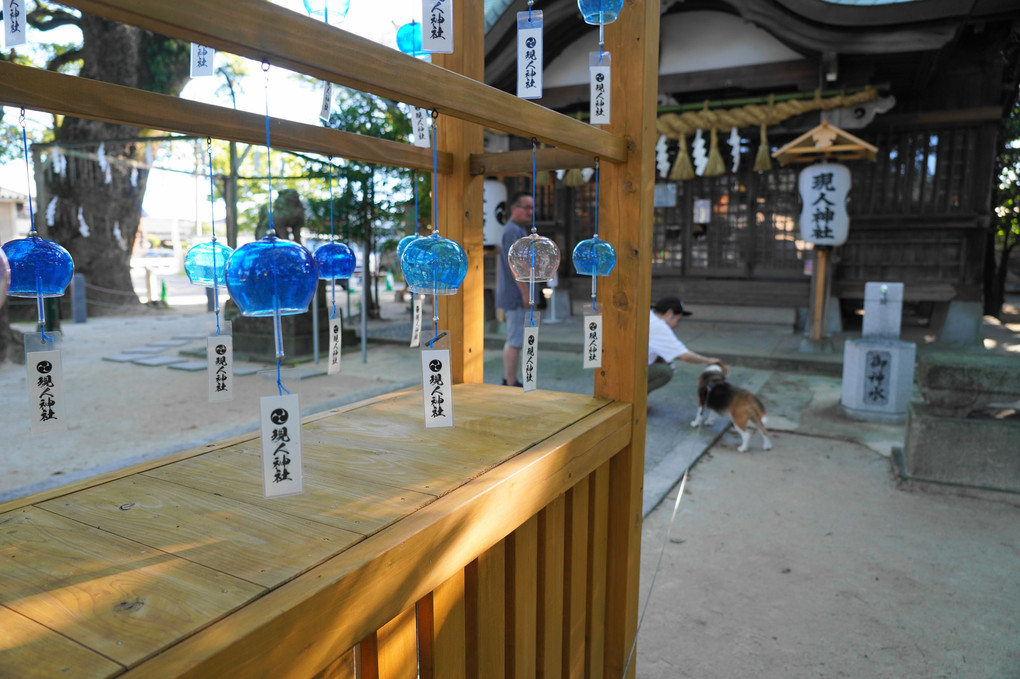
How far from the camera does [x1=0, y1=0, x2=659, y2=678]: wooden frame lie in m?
0.93

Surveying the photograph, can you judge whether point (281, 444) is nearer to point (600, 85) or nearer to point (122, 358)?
point (600, 85)

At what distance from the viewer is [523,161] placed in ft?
7.39

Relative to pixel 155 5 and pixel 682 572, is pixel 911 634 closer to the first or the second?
pixel 682 572

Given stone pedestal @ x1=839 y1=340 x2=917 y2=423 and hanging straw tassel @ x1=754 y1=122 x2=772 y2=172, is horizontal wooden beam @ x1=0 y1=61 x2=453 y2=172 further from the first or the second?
hanging straw tassel @ x1=754 y1=122 x2=772 y2=172

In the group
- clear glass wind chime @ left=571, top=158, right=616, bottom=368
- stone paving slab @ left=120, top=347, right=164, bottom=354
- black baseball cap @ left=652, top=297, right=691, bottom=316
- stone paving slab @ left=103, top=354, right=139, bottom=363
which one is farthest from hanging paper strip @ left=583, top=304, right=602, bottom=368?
stone paving slab @ left=120, top=347, right=164, bottom=354

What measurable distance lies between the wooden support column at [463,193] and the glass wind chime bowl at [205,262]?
0.80 metres

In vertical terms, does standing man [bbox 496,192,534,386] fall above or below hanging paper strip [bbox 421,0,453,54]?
below

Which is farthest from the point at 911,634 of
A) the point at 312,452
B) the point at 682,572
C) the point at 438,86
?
the point at 438,86

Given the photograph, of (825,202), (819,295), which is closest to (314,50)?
(825,202)

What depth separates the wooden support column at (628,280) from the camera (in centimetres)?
200

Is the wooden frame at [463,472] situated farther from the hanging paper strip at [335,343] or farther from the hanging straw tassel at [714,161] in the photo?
the hanging straw tassel at [714,161]

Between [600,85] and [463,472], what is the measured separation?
4.36 ft

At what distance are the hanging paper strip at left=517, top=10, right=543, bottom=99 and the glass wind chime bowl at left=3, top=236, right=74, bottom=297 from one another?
1.42 m

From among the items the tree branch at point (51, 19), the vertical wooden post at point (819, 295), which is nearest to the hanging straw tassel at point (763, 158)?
the vertical wooden post at point (819, 295)
